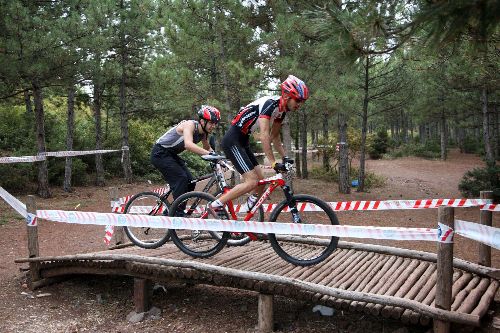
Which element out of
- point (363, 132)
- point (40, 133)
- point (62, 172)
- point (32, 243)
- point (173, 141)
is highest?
point (40, 133)

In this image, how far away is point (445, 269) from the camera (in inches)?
163

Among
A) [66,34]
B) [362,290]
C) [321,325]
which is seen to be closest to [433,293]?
[362,290]

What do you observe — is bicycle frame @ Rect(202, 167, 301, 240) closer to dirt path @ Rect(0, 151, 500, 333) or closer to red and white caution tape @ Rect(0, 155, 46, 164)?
dirt path @ Rect(0, 151, 500, 333)

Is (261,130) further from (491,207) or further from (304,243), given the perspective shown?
(491,207)

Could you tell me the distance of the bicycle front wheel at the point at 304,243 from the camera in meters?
5.10

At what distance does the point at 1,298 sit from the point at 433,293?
571 centimetres

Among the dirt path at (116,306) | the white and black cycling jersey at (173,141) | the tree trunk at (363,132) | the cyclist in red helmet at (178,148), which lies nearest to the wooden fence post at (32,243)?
the dirt path at (116,306)

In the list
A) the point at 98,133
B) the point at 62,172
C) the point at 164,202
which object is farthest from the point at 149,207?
the point at 98,133

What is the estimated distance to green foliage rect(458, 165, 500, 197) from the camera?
1242cm

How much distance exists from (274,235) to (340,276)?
3.15 feet

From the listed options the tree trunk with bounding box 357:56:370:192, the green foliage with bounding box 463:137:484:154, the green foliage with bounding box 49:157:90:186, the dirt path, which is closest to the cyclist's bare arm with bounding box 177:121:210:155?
the dirt path

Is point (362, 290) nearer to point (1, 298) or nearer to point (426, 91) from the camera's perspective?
point (1, 298)

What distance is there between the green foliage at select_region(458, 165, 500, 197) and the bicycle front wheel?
778cm

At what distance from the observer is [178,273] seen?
5.55 metres
